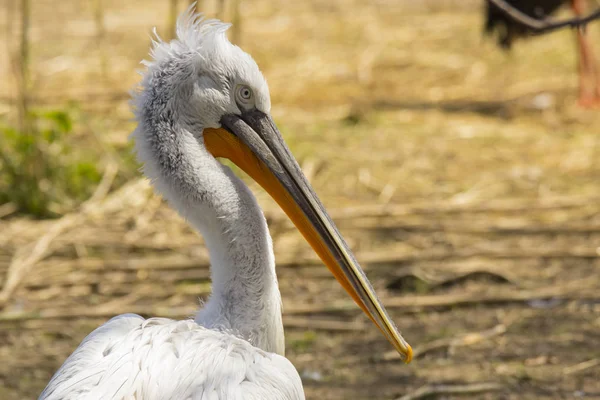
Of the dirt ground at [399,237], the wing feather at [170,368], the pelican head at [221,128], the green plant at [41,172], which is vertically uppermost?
the pelican head at [221,128]

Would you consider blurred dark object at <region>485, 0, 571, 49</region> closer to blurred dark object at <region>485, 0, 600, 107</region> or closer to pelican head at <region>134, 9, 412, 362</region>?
blurred dark object at <region>485, 0, 600, 107</region>

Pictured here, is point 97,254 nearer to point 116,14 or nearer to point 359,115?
point 359,115

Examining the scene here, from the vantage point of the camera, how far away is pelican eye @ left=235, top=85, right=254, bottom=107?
101 inches

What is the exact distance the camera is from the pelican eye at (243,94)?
2555mm

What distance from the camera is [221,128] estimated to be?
261 cm

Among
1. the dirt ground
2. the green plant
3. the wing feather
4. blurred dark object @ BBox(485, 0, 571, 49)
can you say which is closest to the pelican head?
the wing feather

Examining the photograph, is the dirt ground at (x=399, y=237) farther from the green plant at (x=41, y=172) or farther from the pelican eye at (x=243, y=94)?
the pelican eye at (x=243, y=94)

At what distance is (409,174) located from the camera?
20.6 feet

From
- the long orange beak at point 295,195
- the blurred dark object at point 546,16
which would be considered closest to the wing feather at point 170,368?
the long orange beak at point 295,195

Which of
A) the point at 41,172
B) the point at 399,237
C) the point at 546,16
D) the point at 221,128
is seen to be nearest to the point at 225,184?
the point at 221,128

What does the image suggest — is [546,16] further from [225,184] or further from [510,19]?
[225,184]

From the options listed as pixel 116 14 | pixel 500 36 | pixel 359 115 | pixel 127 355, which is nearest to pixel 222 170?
pixel 127 355

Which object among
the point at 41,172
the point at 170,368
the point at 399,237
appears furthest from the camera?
the point at 41,172

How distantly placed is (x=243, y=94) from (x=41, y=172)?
3.28 m
